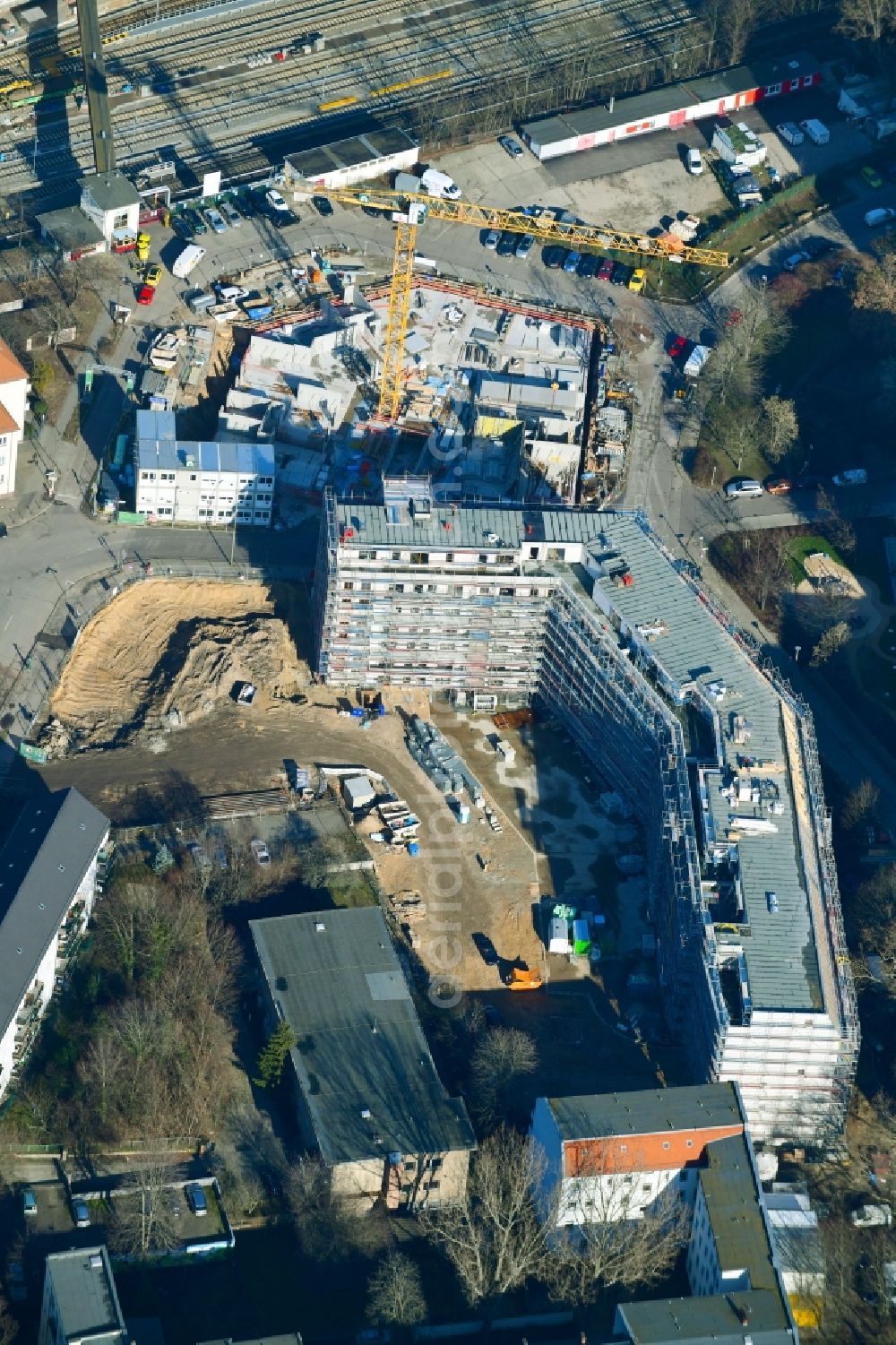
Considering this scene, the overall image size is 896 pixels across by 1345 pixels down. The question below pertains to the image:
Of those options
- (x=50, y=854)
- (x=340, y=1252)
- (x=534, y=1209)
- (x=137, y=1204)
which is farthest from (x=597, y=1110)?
(x=50, y=854)

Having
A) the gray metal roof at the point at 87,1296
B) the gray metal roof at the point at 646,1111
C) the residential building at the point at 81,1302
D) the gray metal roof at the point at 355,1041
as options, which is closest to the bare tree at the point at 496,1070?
the gray metal roof at the point at 355,1041

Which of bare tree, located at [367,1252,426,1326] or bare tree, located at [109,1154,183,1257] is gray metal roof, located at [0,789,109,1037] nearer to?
bare tree, located at [109,1154,183,1257]

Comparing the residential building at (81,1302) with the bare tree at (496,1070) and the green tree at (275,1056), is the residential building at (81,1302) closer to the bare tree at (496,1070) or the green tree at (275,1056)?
the green tree at (275,1056)

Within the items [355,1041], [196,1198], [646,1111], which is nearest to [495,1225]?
[646,1111]

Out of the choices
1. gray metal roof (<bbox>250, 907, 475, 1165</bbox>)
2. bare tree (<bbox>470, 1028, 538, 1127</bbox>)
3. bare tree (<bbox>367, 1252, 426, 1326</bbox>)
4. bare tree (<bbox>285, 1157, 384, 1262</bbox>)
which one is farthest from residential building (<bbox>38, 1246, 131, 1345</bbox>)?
bare tree (<bbox>470, 1028, 538, 1127</bbox>)

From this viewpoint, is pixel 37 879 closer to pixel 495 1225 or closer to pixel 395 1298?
pixel 395 1298

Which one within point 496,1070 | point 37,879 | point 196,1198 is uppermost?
point 37,879

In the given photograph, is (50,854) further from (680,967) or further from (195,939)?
(680,967)
